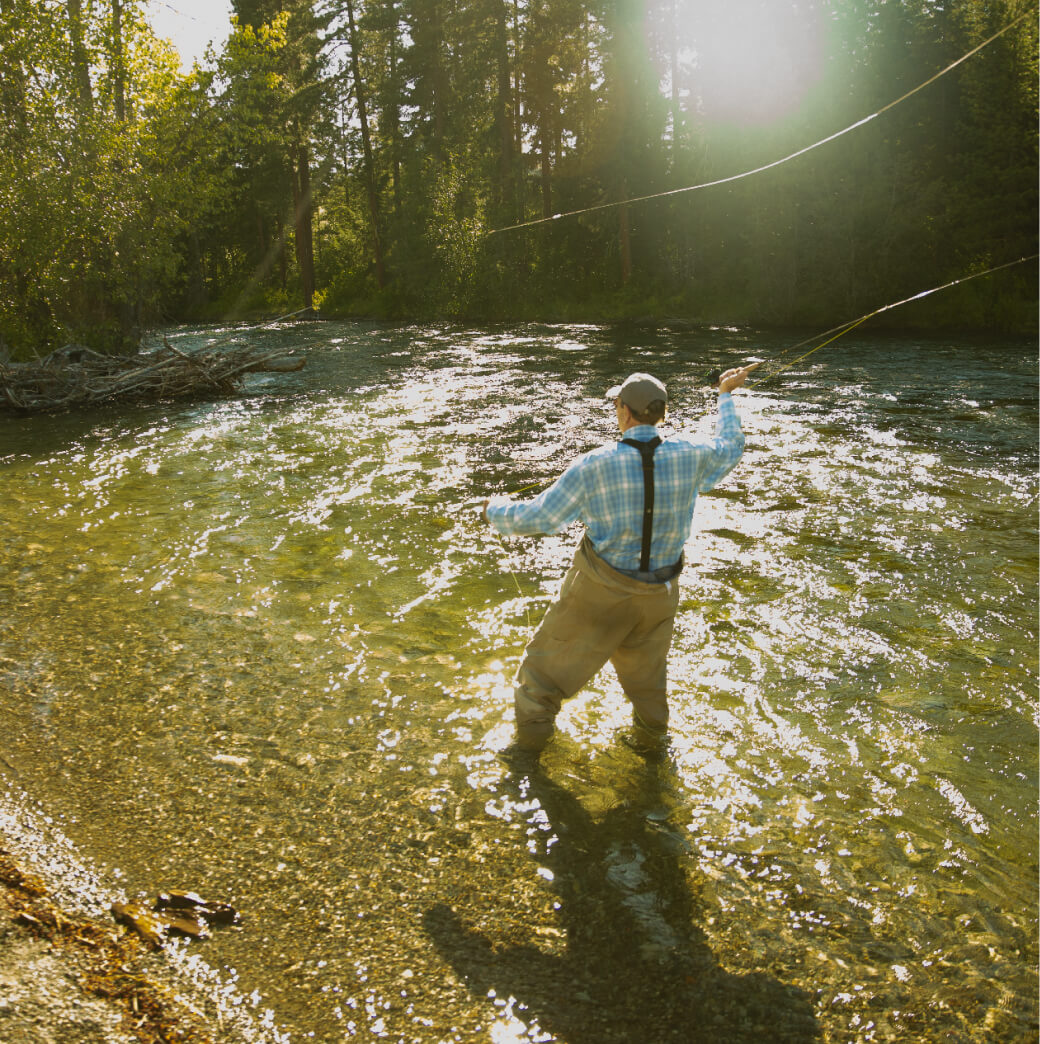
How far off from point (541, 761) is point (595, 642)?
2.51 ft

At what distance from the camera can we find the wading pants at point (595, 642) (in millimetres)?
4492

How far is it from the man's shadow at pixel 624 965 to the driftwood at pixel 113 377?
15.4m

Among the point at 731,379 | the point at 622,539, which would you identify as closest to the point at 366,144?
the point at 731,379

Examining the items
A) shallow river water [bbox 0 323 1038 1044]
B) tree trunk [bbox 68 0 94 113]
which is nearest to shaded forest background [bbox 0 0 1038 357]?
tree trunk [bbox 68 0 94 113]

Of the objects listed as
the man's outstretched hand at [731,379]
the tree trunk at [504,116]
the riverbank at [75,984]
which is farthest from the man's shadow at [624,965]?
the tree trunk at [504,116]

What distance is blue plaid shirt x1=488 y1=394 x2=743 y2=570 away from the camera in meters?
4.29

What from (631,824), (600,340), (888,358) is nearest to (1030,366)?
(888,358)

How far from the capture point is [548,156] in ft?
135

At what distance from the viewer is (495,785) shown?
4.63m

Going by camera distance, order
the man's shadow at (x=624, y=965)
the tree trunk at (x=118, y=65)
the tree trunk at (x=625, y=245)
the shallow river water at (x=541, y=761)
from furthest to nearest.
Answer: the tree trunk at (x=625, y=245), the tree trunk at (x=118, y=65), the shallow river water at (x=541, y=761), the man's shadow at (x=624, y=965)

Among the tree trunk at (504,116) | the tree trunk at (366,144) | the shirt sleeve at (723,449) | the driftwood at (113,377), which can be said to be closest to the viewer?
the shirt sleeve at (723,449)

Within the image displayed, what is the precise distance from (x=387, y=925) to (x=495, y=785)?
1.15 metres

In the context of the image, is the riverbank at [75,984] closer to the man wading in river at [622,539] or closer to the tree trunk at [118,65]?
the man wading in river at [622,539]

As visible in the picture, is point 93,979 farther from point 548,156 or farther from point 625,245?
point 548,156
